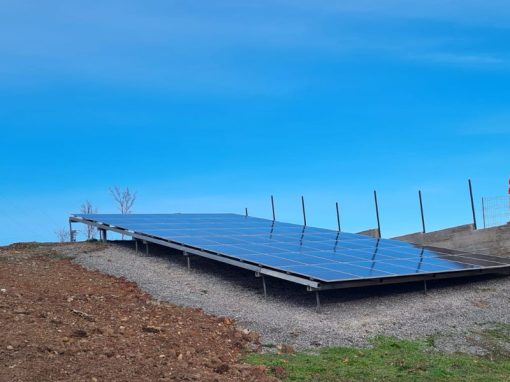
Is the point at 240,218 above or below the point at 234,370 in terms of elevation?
above

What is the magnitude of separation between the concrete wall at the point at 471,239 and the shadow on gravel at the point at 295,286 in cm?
314

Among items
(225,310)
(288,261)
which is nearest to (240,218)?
(288,261)

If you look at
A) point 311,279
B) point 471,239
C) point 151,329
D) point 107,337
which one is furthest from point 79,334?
point 471,239

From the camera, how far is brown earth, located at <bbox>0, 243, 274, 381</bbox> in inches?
336

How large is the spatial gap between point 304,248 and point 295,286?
2008 millimetres

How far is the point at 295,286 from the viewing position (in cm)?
1725

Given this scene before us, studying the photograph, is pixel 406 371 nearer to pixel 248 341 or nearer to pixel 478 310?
pixel 248 341

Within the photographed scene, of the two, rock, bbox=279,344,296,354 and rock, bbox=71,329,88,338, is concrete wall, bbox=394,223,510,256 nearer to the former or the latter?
rock, bbox=279,344,296,354

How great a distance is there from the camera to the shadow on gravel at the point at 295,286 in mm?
16109

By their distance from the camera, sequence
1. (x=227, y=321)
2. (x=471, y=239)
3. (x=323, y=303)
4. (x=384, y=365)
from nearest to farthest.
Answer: (x=384, y=365), (x=227, y=321), (x=323, y=303), (x=471, y=239)

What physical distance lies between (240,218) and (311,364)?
17.4 metres

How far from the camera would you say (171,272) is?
18375 millimetres

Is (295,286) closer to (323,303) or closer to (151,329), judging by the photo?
(323,303)

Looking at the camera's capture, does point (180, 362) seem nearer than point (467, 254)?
Yes
